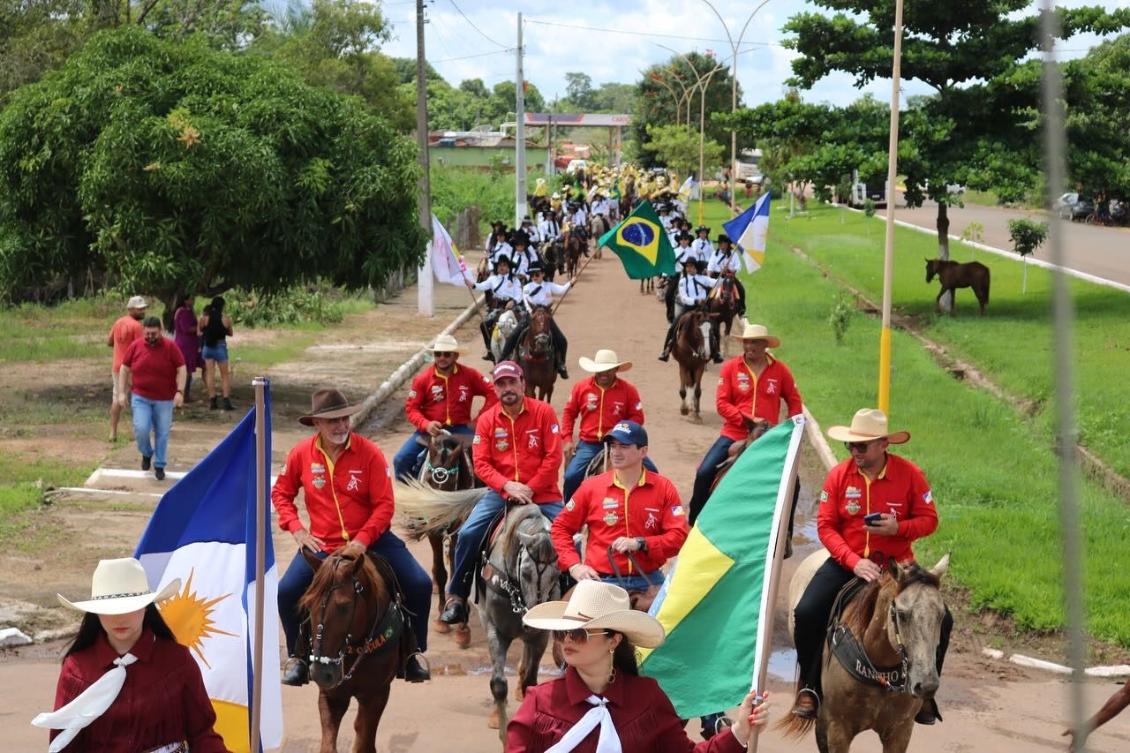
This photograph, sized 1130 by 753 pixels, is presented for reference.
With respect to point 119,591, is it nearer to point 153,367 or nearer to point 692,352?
point 153,367

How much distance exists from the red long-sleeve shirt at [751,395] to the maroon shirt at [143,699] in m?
7.74

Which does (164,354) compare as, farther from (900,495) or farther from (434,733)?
(900,495)

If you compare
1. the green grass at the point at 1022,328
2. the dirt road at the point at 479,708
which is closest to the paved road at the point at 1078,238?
the green grass at the point at 1022,328

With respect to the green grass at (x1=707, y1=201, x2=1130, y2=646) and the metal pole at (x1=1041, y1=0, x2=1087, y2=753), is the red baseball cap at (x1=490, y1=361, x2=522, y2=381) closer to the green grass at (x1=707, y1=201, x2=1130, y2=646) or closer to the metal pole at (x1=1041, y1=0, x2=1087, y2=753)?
the green grass at (x1=707, y1=201, x2=1130, y2=646)

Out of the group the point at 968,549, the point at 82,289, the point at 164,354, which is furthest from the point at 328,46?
the point at 968,549

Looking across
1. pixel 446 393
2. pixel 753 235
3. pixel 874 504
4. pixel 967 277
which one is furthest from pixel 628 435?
pixel 967 277

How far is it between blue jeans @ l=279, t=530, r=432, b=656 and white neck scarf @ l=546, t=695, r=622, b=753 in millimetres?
4202

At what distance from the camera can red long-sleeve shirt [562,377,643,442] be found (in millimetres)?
12977

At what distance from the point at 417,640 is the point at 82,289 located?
27201 millimetres

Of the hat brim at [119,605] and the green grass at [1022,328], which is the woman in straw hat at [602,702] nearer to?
the hat brim at [119,605]

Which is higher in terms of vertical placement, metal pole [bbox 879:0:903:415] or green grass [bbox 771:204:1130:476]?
metal pole [bbox 879:0:903:415]

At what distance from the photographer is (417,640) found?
928 cm

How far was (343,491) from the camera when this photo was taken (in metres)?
9.14

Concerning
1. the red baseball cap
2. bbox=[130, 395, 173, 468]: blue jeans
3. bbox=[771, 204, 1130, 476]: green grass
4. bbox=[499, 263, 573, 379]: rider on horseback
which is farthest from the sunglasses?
bbox=[499, 263, 573, 379]: rider on horseback
